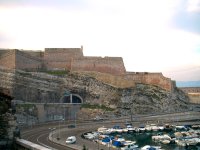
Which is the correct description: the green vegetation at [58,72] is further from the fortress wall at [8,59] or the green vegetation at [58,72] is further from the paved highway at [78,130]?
the paved highway at [78,130]

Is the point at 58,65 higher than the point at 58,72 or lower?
higher

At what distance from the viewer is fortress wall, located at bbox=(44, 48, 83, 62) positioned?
80500 millimetres

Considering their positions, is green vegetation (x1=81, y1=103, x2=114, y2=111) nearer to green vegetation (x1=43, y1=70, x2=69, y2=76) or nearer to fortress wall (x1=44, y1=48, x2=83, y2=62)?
green vegetation (x1=43, y1=70, x2=69, y2=76)

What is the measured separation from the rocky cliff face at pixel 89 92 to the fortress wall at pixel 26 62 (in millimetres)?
2630

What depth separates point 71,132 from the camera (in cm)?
5341

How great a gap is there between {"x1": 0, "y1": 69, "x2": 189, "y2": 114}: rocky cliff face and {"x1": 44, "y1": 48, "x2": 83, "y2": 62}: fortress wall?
220 inches

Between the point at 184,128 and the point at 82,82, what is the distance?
83.6ft

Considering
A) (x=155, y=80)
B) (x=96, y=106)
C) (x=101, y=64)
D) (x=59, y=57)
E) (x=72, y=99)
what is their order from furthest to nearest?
1. (x=155, y=80)
2. (x=101, y=64)
3. (x=59, y=57)
4. (x=72, y=99)
5. (x=96, y=106)

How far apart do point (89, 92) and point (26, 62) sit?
1498cm

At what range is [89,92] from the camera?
7781cm

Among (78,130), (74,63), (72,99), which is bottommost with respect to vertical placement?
(78,130)

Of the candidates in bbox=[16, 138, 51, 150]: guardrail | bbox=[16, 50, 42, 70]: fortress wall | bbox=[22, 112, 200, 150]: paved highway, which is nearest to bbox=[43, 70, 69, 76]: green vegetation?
bbox=[16, 50, 42, 70]: fortress wall

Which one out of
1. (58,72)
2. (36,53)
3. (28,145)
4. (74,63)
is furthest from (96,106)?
(28,145)

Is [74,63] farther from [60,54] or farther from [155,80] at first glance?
[155,80]
